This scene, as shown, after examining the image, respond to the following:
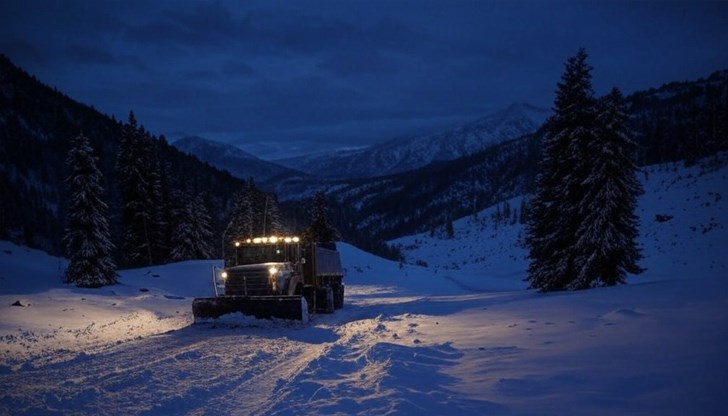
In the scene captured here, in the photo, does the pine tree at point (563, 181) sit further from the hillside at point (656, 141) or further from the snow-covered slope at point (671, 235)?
the snow-covered slope at point (671, 235)

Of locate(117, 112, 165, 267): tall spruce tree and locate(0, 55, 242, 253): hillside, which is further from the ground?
locate(0, 55, 242, 253): hillside

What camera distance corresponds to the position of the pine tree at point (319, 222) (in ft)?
143

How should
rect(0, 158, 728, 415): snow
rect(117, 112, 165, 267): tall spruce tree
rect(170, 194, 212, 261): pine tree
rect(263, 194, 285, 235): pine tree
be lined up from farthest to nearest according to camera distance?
rect(263, 194, 285, 235): pine tree < rect(170, 194, 212, 261): pine tree < rect(117, 112, 165, 267): tall spruce tree < rect(0, 158, 728, 415): snow

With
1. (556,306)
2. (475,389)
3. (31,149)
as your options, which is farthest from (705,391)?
(31,149)

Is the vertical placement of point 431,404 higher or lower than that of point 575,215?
lower

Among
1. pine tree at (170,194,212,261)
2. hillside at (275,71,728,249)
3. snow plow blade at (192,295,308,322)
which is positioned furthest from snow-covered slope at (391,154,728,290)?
pine tree at (170,194,212,261)

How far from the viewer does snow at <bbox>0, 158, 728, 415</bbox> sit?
590cm

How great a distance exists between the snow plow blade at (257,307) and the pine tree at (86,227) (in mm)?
A: 16111

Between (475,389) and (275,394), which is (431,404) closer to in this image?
(475,389)

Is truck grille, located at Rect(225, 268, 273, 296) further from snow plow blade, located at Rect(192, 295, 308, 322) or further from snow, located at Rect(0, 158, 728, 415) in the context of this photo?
snow, located at Rect(0, 158, 728, 415)

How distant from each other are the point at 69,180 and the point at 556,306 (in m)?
29.5

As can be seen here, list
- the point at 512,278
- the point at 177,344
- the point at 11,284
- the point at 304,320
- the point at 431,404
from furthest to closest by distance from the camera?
the point at 512,278
the point at 11,284
the point at 304,320
the point at 177,344
the point at 431,404

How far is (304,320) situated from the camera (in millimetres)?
14836

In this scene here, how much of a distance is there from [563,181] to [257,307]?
46.7 ft
